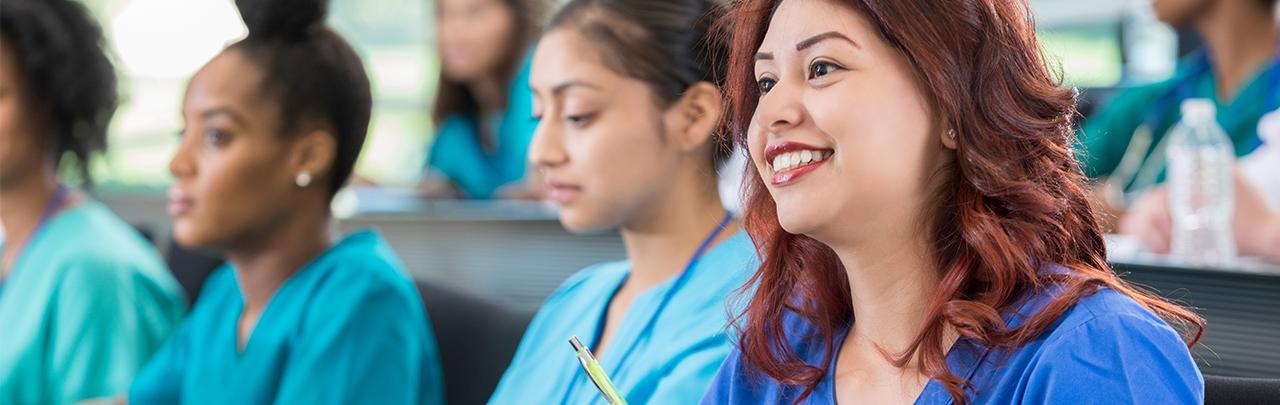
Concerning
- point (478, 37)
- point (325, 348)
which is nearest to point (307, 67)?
point (325, 348)

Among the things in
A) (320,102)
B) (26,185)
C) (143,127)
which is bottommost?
(143,127)

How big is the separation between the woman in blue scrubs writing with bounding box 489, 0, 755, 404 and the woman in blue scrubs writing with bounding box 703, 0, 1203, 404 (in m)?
0.39

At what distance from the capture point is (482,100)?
3193mm

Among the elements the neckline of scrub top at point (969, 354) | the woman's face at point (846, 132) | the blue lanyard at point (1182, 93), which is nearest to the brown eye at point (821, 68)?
the woman's face at point (846, 132)

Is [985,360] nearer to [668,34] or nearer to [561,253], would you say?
[668,34]

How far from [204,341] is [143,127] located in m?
3.59

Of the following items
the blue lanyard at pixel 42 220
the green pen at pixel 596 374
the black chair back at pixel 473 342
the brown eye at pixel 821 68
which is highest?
the brown eye at pixel 821 68

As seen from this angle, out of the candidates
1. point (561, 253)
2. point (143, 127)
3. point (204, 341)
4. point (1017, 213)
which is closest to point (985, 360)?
point (1017, 213)

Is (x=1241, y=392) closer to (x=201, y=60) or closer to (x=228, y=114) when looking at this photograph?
(x=228, y=114)

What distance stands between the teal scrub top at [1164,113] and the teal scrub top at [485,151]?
1.19 m

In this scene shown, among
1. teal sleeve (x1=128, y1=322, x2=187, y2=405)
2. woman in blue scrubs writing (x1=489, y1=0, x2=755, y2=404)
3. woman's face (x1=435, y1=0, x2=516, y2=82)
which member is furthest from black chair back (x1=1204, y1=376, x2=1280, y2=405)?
woman's face (x1=435, y1=0, x2=516, y2=82)

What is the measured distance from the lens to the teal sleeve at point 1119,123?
251 cm

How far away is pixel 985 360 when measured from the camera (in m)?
0.84

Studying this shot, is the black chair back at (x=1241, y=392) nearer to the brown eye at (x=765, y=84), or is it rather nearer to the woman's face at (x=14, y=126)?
the brown eye at (x=765, y=84)
